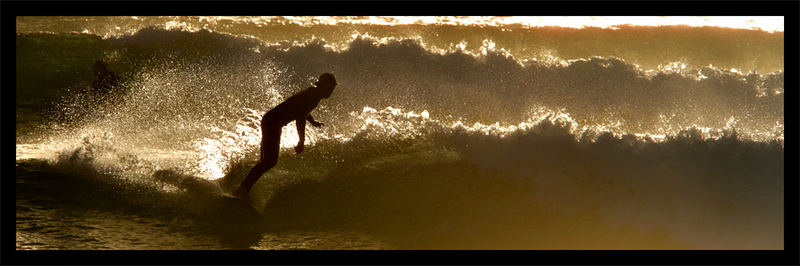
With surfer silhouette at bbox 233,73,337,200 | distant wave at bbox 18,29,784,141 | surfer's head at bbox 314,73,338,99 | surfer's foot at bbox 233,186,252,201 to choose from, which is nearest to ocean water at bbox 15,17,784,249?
distant wave at bbox 18,29,784,141

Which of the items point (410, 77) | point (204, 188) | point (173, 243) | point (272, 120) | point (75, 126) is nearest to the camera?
point (173, 243)

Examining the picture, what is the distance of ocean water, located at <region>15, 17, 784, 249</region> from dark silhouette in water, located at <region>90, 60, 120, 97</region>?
7.1 inches

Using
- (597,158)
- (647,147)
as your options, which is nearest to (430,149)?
(597,158)

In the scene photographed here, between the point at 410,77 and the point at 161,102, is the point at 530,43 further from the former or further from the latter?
the point at 161,102

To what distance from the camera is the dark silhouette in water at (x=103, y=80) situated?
8.99 m

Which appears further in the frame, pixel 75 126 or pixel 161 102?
pixel 161 102

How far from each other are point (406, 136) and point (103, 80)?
4272 millimetres

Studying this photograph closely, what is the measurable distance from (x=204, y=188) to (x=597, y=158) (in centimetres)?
413

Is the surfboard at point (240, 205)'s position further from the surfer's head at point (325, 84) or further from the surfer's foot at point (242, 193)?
the surfer's head at point (325, 84)

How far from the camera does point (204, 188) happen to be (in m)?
6.44

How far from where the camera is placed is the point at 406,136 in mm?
7887

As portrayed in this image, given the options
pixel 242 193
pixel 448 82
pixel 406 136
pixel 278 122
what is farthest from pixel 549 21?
pixel 242 193

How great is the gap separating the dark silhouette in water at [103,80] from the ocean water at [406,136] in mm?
179

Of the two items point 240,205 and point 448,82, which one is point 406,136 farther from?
point 240,205
